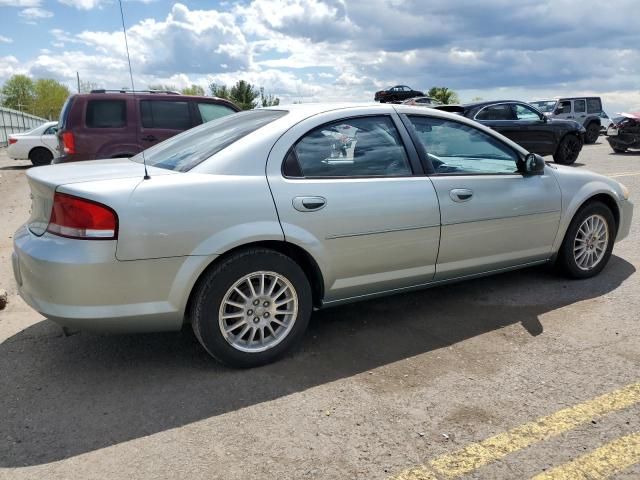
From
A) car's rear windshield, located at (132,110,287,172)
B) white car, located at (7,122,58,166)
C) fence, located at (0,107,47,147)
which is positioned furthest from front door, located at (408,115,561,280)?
fence, located at (0,107,47,147)

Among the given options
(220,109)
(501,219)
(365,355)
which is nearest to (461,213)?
(501,219)

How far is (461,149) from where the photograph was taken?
415 centimetres

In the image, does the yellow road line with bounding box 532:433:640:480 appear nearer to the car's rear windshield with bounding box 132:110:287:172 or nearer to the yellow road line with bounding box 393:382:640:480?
the yellow road line with bounding box 393:382:640:480

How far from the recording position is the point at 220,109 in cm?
912

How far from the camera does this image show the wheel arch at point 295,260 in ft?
10.3

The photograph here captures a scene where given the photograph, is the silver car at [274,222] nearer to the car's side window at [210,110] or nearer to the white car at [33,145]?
the car's side window at [210,110]

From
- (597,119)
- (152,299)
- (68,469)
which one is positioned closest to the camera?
(68,469)

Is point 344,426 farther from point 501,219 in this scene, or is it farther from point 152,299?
point 501,219

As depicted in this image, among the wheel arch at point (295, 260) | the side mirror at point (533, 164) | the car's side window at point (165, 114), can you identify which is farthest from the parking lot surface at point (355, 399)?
the car's side window at point (165, 114)

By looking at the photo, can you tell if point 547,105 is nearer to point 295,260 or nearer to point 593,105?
point 593,105

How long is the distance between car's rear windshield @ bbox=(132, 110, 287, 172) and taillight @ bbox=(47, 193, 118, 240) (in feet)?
1.93

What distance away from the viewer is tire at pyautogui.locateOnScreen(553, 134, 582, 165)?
13.3 metres

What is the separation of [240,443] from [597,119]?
76.0ft

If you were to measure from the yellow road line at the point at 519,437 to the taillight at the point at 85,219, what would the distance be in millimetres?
1860
